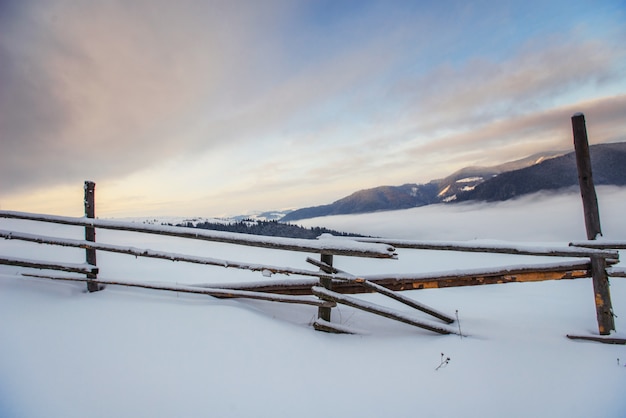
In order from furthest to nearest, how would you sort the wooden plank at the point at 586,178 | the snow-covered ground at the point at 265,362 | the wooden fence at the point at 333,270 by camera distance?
1. the wooden plank at the point at 586,178
2. the wooden fence at the point at 333,270
3. the snow-covered ground at the point at 265,362

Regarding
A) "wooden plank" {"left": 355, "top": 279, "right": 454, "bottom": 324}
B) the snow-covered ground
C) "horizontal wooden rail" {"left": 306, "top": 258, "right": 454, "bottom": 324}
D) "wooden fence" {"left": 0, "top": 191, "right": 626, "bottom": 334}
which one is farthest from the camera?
"wooden plank" {"left": 355, "top": 279, "right": 454, "bottom": 324}

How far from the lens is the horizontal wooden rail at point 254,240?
3.39 metres

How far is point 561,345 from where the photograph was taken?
342 cm

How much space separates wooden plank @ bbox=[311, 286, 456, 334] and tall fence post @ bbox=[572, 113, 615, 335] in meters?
1.88

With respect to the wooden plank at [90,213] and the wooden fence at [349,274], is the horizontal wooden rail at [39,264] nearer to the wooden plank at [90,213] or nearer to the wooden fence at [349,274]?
the wooden fence at [349,274]

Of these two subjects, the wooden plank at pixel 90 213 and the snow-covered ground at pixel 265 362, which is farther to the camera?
the wooden plank at pixel 90 213

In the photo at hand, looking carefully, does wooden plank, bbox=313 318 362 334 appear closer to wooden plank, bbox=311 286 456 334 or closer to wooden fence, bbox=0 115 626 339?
wooden fence, bbox=0 115 626 339

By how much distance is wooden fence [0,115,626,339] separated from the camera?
11.9 ft

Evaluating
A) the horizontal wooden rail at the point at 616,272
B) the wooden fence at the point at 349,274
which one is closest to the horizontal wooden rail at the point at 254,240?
the wooden fence at the point at 349,274

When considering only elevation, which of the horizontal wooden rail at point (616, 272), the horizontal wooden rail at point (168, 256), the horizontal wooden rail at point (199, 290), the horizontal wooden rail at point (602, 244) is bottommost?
the horizontal wooden rail at point (616, 272)

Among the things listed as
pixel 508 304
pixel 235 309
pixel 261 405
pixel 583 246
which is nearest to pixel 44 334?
pixel 235 309

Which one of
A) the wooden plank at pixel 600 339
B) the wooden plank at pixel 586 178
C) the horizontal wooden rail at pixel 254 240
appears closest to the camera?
the horizontal wooden rail at pixel 254 240

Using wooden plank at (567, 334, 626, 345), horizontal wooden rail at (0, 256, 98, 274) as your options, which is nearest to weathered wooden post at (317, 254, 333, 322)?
wooden plank at (567, 334, 626, 345)

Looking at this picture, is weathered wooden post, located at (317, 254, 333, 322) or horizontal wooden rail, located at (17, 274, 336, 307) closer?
weathered wooden post, located at (317, 254, 333, 322)
